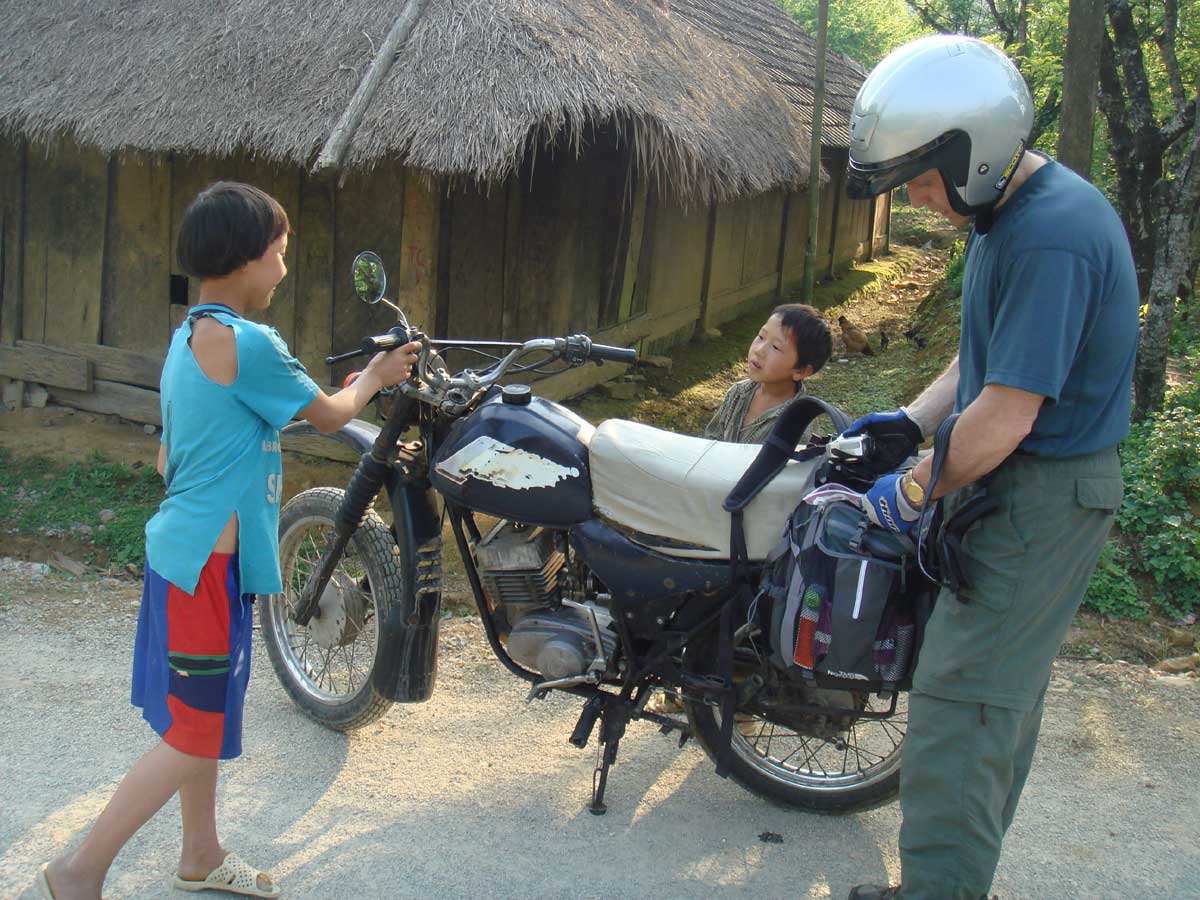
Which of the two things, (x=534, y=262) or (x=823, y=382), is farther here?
(x=823, y=382)

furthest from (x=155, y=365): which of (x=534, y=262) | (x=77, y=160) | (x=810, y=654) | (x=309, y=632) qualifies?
(x=810, y=654)

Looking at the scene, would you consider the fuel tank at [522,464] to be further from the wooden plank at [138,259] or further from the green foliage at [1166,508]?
the wooden plank at [138,259]

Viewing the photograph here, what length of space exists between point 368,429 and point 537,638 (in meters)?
0.97

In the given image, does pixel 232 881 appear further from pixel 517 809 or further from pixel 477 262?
pixel 477 262

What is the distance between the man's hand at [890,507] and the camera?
8.17 ft

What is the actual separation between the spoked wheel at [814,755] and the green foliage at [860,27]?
87.2 feet

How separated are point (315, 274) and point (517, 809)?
17.1 ft

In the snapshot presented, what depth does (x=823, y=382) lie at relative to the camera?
10.2 m

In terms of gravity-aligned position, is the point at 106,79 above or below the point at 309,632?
above

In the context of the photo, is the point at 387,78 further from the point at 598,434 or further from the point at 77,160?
the point at 598,434

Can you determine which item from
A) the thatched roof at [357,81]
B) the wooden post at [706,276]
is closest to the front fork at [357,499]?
the thatched roof at [357,81]

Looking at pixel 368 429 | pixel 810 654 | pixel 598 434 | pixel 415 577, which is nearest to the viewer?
pixel 810 654

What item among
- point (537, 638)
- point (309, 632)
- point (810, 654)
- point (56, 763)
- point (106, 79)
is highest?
point (106, 79)

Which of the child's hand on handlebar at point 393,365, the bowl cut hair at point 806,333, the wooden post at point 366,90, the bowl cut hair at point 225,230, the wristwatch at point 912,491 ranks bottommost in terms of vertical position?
the wristwatch at point 912,491
